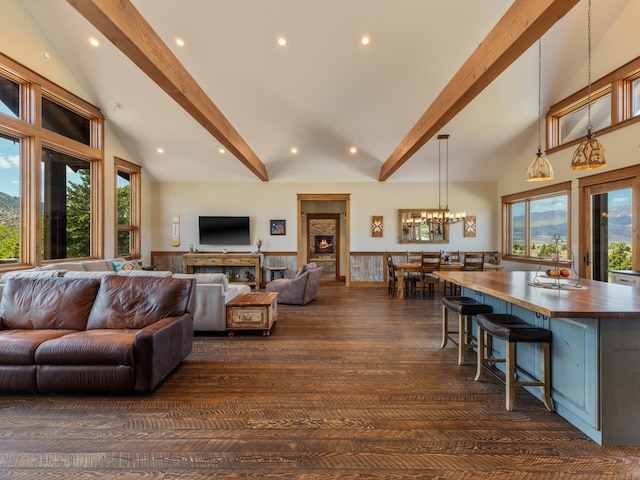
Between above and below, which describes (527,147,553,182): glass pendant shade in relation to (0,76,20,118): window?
below

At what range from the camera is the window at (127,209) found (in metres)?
6.89

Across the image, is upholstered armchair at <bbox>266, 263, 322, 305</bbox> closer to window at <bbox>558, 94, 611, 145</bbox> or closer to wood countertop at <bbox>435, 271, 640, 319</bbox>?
wood countertop at <bbox>435, 271, 640, 319</bbox>

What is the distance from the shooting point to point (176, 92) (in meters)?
3.74

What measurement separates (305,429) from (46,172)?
20.1 feet

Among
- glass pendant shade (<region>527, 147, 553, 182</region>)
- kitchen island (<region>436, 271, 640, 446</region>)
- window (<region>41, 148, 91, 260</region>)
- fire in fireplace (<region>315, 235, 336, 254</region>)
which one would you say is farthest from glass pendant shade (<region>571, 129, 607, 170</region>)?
fire in fireplace (<region>315, 235, 336, 254</region>)

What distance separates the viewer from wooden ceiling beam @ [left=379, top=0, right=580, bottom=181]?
7.63 feet

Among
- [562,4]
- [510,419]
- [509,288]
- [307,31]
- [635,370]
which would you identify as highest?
[307,31]

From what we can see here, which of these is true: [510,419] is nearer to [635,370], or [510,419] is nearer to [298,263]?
[635,370]

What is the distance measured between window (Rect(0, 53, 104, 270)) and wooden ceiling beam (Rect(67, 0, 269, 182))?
2.80 m

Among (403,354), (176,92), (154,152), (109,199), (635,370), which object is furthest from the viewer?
(154,152)

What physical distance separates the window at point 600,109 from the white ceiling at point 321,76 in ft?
1.10

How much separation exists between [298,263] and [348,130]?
147 inches

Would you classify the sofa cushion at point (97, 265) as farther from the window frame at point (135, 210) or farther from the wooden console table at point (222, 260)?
the wooden console table at point (222, 260)

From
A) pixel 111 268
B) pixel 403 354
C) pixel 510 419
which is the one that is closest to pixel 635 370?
pixel 510 419
